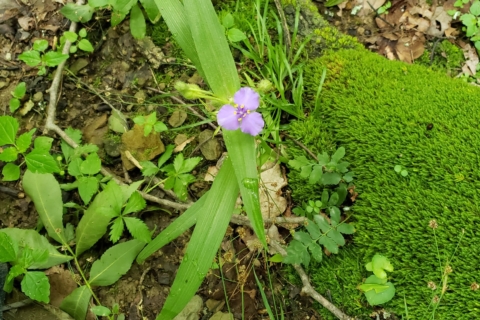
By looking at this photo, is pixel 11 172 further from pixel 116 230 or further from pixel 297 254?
pixel 297 254

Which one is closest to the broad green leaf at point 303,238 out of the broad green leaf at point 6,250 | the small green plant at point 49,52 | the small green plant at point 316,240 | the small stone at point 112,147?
the small green plant at point 316,240

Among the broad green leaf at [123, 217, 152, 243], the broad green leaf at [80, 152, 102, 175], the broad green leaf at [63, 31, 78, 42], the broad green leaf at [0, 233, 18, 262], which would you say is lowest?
the broad green leaf at [123, 217, 152, 243]

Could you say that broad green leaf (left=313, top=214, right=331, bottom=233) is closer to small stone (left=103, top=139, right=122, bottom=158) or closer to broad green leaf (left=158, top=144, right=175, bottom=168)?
broad green leaf (left=158, top=144, right=175, bottom=168)

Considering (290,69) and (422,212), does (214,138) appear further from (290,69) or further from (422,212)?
(422,212)

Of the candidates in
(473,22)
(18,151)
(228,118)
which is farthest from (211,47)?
(473,22)

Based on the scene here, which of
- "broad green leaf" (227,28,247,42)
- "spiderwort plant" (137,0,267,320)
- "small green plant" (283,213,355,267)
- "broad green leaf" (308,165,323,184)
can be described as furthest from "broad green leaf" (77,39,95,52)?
"small green plant" (283,213,355,267)

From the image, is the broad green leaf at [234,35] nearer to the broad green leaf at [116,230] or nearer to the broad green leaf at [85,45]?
the broad green leaf at [85,45]
